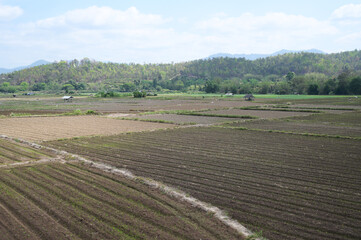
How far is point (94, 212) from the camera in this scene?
31.2 ft

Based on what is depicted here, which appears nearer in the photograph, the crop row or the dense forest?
the crop row

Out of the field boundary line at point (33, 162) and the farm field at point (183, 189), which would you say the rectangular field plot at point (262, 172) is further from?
the field boundary line at point (33, 162)

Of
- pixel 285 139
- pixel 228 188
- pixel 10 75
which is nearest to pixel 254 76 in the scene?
pixel 10 75

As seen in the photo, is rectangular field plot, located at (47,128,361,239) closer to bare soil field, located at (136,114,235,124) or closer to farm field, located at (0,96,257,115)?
bare soil field, located at (136,114,235,124)

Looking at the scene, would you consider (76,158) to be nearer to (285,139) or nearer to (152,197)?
(152,197)

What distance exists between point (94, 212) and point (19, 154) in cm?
1008

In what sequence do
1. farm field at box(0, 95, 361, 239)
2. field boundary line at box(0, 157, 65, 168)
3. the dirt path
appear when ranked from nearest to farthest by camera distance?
the dirt path → farm field at box(0, 95, 361, 239) → field boundary line at box(0, 157, 65, 168)

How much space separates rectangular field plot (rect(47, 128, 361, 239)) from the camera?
904 cm

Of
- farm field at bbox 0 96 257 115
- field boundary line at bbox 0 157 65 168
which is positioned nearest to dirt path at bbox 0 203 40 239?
field boundary line at bbox 0 157 65 168

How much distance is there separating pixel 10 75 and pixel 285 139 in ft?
689

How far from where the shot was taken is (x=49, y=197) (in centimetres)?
1073

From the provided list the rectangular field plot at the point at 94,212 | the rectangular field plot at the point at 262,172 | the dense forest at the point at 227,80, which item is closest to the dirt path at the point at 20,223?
the rectangular field plot at the point at 94,212

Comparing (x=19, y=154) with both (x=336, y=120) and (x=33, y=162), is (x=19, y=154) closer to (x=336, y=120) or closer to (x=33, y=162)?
(x=33, y=162)

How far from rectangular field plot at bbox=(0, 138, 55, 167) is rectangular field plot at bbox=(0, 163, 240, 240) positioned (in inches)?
123
